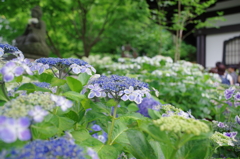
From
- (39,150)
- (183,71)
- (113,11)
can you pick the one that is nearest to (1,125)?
(39,150)

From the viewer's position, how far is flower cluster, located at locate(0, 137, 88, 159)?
1.67ft

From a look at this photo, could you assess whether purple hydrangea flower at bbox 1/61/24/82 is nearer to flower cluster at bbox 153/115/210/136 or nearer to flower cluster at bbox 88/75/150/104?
flower cluster at bbox 88/75/150/104

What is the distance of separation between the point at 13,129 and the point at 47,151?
0.10 metres

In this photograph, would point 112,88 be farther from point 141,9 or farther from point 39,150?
point 141,9

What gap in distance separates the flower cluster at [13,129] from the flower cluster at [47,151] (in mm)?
32

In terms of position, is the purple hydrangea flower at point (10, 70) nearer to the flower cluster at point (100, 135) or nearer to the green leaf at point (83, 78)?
the green leaf at point (83, 78)

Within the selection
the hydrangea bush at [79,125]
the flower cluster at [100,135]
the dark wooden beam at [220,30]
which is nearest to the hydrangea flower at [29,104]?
the hydrangea bush at [79,125]

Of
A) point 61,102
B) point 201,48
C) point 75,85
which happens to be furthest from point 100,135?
point 201,48

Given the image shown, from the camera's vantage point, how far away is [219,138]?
1061 mm

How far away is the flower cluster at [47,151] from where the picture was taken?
0.51 meters

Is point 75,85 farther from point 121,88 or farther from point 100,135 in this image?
point 100,135

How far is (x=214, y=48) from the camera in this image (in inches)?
370

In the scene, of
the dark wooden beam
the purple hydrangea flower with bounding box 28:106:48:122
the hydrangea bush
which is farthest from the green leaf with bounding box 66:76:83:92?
the dark wooden beam

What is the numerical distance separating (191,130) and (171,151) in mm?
230
